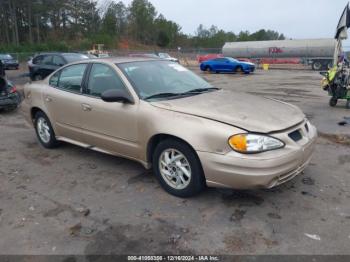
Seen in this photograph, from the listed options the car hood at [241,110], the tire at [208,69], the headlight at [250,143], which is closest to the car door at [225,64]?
the tire at [208,69]

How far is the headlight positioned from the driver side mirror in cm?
144

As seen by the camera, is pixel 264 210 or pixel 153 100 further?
pixel 153 100

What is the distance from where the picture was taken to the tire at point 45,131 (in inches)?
225

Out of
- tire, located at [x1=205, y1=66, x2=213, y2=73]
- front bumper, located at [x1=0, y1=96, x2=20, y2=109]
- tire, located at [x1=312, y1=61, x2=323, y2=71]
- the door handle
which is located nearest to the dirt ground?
the door handle

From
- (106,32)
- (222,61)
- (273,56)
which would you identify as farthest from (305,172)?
(106,32)

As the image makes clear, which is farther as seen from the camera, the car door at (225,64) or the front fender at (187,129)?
the car door at (225,64)

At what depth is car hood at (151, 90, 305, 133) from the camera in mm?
3559

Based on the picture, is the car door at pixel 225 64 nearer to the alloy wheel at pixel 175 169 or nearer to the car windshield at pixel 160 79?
the car windshield at pixel 160 79

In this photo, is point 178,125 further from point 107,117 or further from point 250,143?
point 107,117

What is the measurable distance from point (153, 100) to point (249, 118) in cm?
Result: 119

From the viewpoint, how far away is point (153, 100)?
4.14 m

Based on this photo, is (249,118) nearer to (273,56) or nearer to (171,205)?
(171,205)

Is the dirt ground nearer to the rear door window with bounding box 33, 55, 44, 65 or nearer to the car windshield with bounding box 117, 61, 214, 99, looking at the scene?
the car windshield with bounding box 117, 61, 214, 99

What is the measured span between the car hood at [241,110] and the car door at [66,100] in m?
1.52
